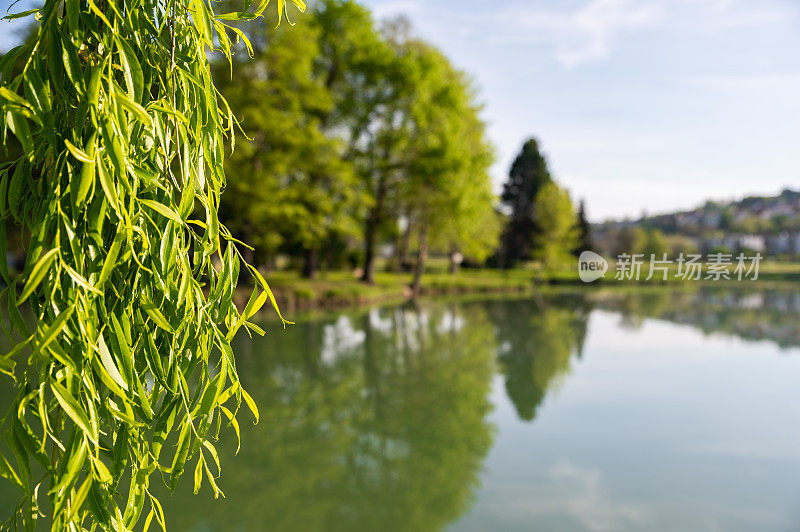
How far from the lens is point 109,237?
91 cm

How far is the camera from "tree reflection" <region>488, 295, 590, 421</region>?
18.8ft

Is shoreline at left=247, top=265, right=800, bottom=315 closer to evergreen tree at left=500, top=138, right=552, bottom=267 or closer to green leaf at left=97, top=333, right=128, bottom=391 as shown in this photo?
evergreen tree at left=500, top=138, right=552, bottom=267

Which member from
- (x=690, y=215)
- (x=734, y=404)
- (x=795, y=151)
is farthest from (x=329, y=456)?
(x=690, y=215)

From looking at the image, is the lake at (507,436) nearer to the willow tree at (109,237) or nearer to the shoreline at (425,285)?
the willow tree at (109,237)

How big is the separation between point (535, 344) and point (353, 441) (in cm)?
477

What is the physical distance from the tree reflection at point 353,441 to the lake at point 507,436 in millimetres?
15

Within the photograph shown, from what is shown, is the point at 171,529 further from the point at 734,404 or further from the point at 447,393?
the point at 734,404

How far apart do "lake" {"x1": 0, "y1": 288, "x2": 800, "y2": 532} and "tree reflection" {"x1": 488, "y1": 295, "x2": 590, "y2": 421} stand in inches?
2.0

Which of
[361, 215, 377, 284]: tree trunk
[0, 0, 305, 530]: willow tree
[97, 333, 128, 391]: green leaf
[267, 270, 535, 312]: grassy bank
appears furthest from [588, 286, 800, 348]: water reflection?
[97, 333, 128, 391]: green leaf

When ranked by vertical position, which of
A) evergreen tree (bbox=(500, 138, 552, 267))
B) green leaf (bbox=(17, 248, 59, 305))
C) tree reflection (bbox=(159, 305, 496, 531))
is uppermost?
evergreen tree (bbox=(500, 138, 552, 267))

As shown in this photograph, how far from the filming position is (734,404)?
5277 millimetres

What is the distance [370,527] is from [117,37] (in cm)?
265

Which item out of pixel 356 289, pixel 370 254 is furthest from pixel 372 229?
pixel 356 289

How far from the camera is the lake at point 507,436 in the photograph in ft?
10.1
